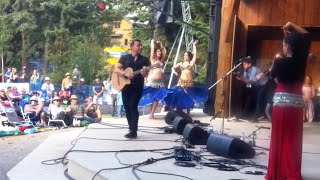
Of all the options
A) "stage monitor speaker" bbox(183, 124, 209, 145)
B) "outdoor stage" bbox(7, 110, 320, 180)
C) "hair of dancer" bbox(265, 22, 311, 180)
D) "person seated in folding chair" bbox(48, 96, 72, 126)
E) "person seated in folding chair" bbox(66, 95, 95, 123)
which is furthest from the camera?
"person seated in folding chair" bbox(66, 95, 95, 123)

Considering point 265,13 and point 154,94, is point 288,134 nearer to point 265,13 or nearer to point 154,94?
point 154,94

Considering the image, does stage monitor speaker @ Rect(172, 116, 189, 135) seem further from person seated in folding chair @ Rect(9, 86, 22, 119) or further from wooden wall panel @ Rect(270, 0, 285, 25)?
person seated in folding chair @ Rect(9, 86, 22, 119)

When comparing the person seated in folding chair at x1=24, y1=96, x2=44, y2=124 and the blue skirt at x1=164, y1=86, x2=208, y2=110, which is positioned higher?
the blue skirt at x1=164, y1=86, x2=208, y2=110

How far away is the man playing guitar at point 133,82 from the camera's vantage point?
343 inches

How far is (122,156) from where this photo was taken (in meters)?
7.18

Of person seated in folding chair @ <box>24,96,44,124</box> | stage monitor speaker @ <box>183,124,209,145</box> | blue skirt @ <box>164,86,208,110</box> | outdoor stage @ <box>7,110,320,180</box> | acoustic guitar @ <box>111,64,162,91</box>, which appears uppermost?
acoustic guitar @ <box>111,64,162,91</box>

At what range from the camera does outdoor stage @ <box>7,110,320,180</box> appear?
6176mm

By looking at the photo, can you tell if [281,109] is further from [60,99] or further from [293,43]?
[60,99]

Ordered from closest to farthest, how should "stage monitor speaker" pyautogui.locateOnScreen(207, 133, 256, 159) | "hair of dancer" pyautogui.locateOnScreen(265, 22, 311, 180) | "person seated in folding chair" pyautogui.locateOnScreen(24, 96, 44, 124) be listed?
1. "hair of dancer" pyautogui.locateOnScreen(265, 22, 311, 180)
2. "stage monitor speaker" pyautogui.locateOnScreen(207, 133, 256, 159)
3. "person seated in folding chair" pyautogui.locateOnScreen(24, 96, 44, 124)

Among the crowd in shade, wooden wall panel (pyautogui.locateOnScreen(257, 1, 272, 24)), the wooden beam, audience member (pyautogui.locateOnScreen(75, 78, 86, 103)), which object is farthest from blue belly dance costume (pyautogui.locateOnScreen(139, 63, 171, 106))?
audience member (pyautogui.locateOnScreen(75, 78, 86, 103))

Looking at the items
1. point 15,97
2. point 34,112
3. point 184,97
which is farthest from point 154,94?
point 15,97

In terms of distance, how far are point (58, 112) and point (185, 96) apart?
18.4 ft

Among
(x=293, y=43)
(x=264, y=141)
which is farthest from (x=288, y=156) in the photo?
(x=264, y=141)

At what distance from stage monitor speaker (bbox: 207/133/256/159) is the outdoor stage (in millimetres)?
115
